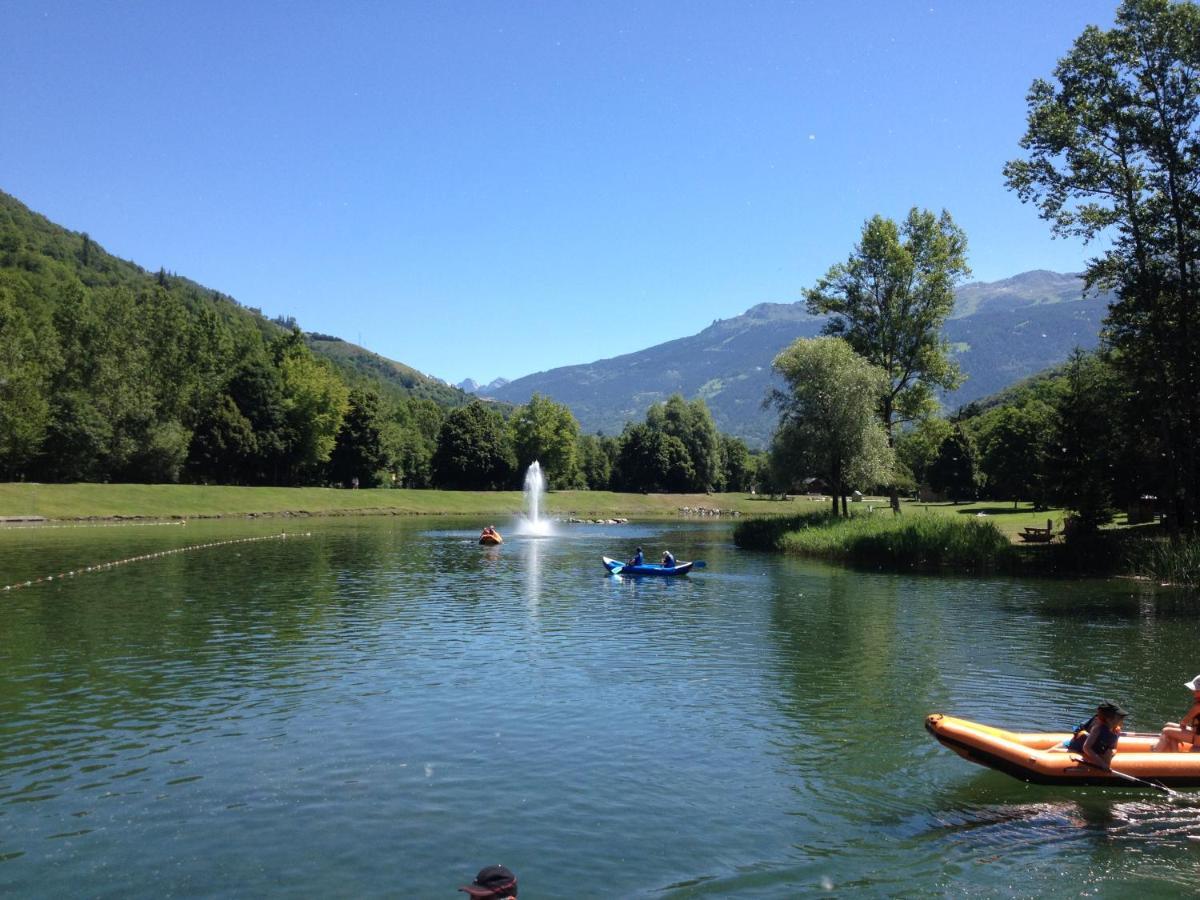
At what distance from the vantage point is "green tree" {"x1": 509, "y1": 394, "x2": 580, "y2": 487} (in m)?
150

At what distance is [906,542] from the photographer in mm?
50094

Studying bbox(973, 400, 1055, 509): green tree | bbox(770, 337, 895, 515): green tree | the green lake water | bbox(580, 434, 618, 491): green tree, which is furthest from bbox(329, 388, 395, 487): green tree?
the green lake water

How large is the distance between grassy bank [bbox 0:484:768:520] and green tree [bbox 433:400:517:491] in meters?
8.89

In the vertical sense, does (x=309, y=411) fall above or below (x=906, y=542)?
above

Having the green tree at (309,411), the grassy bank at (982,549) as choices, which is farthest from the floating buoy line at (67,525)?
the grassy bank at (982,549)

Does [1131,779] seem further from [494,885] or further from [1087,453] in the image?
[1087,453]

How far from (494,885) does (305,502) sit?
9981 centimetres

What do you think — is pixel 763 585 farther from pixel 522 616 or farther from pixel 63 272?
pixel 63 272

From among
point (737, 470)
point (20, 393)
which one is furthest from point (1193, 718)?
point (737, 470)

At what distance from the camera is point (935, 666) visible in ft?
78.0

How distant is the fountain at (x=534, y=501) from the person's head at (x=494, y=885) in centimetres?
7888

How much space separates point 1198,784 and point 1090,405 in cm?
3571

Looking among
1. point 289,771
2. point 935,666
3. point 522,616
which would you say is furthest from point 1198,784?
point 522,616

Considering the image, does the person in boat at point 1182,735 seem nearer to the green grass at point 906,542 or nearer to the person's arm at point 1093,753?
the person's arm at point 1093,753
